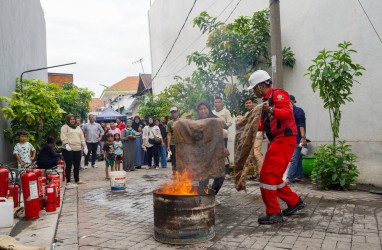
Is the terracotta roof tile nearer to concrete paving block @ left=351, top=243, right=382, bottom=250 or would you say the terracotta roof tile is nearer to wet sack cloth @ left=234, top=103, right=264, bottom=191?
wet sack cloth @ left=234, top=103, right=264, bottom=191

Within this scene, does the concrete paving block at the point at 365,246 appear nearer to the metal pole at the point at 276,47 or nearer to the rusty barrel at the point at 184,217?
the rusty barrel at the point at 184,217

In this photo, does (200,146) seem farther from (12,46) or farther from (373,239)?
(12,46)

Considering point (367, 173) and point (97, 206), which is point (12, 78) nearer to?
point (97, 206)

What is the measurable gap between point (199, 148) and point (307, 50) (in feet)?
18.0

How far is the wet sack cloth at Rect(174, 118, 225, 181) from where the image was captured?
224 inches

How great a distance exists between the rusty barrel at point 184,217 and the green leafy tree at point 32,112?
577cm

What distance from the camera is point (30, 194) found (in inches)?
218

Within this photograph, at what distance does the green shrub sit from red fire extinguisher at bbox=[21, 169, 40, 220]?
5621 mm

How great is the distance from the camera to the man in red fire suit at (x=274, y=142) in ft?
16.6

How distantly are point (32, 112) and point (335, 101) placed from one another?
7242 mm

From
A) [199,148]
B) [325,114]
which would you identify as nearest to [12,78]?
[199,148]

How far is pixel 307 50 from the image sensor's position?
9.63 m

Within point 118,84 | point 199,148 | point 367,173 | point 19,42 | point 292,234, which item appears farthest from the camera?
point 118,84

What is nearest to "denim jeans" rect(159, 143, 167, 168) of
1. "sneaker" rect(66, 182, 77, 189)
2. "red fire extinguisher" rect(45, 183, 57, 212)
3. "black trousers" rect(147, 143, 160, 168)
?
"black trousers" rect(147, 143, 160, 168)
